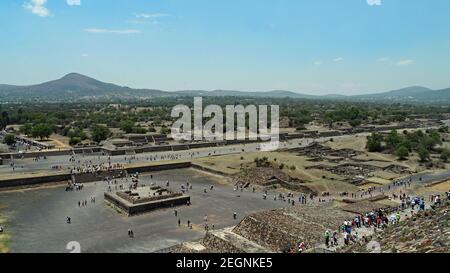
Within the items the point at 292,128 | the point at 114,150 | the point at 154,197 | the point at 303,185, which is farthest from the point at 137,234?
the point at 292,128

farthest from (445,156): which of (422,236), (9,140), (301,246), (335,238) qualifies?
(9,140)

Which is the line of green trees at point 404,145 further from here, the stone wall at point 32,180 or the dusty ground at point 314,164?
the stone wall at point 32,180

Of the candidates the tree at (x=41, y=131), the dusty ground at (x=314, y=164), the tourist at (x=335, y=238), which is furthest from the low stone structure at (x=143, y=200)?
the tree at (x=41, y=131)

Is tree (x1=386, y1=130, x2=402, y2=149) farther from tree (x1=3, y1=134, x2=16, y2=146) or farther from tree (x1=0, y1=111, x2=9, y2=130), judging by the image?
tree (x1=0, y1=111, x2=9, y2=130)

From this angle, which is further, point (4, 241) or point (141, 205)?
point (141, 205)

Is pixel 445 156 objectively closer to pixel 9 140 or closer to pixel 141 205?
pixel 141 205

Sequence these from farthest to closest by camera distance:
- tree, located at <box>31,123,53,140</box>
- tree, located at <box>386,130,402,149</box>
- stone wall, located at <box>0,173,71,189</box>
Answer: tree, located at <box>31,123,53,140</box>, tree, located at <box>386,130,402,149</box>, stone wall, located at <box>0,173,71,189</box>

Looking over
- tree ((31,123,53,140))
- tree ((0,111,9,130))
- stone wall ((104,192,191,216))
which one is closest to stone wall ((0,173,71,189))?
stone wall ((104,192,191,216))
